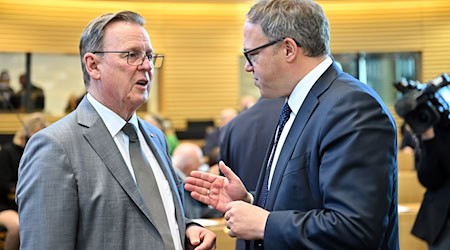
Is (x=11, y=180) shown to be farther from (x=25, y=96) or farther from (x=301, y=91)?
(x=25, y=96)

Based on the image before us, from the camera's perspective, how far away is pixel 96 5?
A: 12414 mm

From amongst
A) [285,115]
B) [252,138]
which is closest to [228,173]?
[285,115]

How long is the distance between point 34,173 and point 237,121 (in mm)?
1787

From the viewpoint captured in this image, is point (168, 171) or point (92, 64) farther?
point (168, 171)

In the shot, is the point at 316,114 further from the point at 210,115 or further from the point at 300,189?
the point at 210,115

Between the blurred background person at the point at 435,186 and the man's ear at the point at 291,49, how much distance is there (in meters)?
2.03

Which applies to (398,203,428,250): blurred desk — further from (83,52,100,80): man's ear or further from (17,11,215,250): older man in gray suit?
(83,52,100,80): man's ear

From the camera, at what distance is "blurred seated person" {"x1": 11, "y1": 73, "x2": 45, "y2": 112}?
39.0 ft

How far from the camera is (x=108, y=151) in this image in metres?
2.11

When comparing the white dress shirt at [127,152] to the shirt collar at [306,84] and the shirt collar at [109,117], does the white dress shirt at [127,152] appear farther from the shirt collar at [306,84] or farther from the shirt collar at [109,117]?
the shirt collar at [306,84]

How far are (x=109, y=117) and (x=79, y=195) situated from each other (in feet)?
1.12

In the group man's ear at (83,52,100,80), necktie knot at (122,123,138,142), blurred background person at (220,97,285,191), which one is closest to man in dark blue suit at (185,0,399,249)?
necktie knot at (122,123,138,142)

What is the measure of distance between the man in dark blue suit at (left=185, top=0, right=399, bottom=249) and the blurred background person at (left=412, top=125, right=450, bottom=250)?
1866mm

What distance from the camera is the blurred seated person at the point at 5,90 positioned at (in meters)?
11.8
